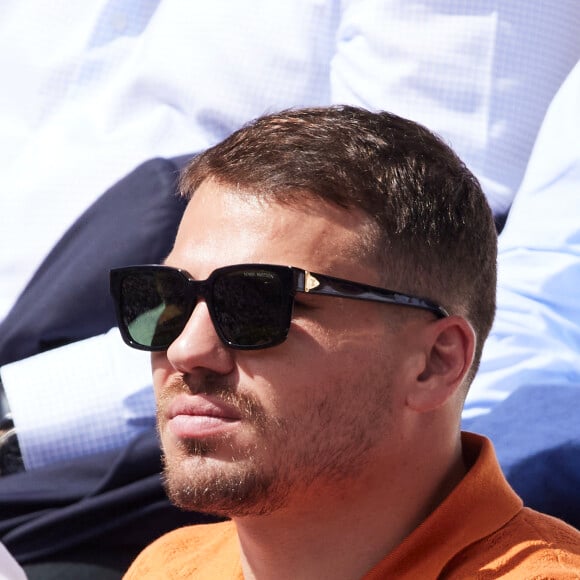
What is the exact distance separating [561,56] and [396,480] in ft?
4.54

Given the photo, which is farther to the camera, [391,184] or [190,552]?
[190,552]

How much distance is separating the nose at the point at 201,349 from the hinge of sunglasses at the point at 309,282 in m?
0.09

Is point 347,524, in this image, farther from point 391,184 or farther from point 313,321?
point 391,184

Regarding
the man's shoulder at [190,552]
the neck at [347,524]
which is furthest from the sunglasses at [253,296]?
the man's shoulder at [190,552]

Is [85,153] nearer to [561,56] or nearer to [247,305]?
[561,56]

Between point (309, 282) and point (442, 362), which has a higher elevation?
point (309, 282)

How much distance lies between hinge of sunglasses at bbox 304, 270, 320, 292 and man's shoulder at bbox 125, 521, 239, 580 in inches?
14.7

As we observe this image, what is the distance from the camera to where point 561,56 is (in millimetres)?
2174

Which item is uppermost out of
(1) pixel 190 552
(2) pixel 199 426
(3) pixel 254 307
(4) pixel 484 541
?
(3) pixel 254 307

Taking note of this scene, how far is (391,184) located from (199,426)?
300 mm

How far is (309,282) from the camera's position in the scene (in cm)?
99

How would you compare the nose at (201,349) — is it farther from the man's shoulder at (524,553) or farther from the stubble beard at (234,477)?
the man's shoulder at (524,553)

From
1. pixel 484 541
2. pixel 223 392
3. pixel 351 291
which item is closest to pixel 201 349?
pixel 223 392

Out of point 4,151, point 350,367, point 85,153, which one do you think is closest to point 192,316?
point 350,367
